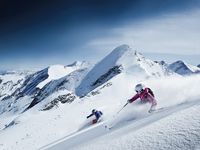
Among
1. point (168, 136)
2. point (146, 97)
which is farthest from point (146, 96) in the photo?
point (168, 136)

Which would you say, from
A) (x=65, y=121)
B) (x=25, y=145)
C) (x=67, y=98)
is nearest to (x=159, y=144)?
(x=25, y=145)

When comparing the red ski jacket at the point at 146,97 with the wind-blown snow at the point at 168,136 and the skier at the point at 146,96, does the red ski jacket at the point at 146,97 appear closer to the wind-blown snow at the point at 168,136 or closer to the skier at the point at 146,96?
the skier at the point at 146,96

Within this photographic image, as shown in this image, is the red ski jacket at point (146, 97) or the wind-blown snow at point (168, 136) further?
the red ski jacket at point (146, 97)

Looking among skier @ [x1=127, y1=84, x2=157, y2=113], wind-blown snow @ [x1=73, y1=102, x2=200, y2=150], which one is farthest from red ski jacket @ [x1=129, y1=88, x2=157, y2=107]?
wind-blown snow @ [x1=73, y1=102, x2=200, y2=150]

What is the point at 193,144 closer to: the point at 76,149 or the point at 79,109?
the point at 76,149

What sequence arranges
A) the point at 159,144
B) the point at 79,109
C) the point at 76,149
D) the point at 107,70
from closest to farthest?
the point at 159,144
the point at 76,149
the point at 79,109
the point at 107,70

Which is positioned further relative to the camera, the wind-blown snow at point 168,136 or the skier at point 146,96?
the skier at point 146,96

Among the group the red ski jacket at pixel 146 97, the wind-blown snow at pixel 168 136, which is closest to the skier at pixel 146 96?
the red ski jacket at pixel 146 97

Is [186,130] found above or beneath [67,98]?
beneath

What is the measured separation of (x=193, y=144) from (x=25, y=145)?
2715 cm

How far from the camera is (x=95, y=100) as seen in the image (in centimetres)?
6303

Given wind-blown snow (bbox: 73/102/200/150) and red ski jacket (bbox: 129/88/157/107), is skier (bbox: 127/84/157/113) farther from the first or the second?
wind-blown snow (bbox: 73/102/200/150)

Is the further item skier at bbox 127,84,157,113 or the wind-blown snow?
skier at bbox 127,84,157,113

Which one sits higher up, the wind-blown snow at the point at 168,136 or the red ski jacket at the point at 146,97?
the red ski jacket at the point at 146,97
